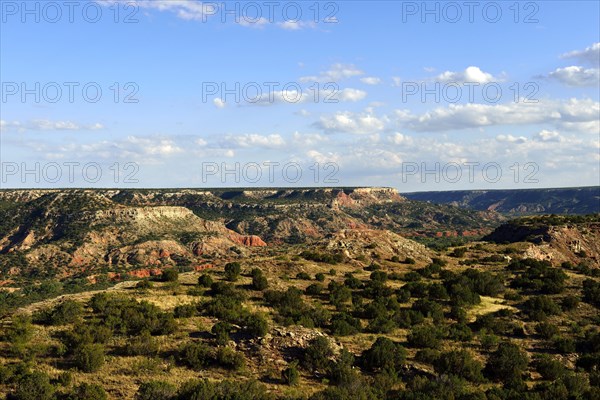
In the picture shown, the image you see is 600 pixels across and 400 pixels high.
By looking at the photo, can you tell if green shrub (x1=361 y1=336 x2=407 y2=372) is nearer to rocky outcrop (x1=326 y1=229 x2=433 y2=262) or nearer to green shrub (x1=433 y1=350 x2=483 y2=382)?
green shrub (x1=433 y1=350 x2=483 y2=382)

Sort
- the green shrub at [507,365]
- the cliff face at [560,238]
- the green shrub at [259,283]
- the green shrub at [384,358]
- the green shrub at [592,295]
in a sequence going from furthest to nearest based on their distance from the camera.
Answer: the cliff face at [560,238] < the green shrub at [592,295] < the green shrub at [259,283] < the green shrub at [507,365] < the green shrub at [384,358]

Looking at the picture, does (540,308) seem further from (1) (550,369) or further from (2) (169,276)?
(2) (169,276)

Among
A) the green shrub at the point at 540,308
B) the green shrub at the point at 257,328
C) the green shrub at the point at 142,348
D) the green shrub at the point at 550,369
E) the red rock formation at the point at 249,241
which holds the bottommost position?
the red rock formation at the point at 249,241

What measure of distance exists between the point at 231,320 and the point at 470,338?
57.1ft

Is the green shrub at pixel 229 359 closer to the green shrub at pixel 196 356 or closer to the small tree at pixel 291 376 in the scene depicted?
the green shrub at pixel 196 356

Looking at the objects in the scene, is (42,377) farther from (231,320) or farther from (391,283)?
(391,283)

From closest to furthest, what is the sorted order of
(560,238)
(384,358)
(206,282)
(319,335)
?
(384,358), (319,335), (206,282), (560,238)

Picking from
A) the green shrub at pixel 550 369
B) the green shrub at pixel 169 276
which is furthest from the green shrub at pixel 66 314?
the green shrub at pixel 550 369

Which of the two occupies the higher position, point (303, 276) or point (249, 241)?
point (303, 276)

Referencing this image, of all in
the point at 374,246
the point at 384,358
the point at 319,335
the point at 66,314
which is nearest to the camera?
the point at 384,358

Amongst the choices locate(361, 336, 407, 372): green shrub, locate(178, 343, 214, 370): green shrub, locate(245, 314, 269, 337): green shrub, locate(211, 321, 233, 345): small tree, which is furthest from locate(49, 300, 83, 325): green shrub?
locate(361, 336, 407, 372): green shrub

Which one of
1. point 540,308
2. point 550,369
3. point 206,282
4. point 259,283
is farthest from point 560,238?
point 206,282

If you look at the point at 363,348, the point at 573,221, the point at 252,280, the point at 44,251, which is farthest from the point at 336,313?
the point at 44,251

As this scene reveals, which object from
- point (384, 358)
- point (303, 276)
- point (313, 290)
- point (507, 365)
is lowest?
point (507, 365)
